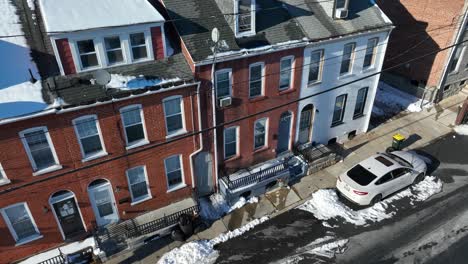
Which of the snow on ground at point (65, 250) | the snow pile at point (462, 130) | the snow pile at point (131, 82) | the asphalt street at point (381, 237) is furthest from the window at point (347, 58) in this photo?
the snow on ground at point (65, 250)

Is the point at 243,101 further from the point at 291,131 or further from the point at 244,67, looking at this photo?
the point at 291,131

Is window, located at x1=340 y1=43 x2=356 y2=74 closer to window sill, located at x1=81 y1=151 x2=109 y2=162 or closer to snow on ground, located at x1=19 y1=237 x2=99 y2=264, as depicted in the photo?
window sill, located at x1=81 y1=151 x2=109 y2=162

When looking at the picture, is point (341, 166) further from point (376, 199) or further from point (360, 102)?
point (360, 102)

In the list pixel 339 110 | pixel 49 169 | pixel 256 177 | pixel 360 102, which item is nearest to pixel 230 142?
pixel 256 177

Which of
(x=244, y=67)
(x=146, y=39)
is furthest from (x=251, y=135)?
(x=146, y=39)

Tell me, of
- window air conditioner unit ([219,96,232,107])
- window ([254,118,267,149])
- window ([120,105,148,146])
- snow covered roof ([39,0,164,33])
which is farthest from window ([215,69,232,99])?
window ([120,105,148,146])

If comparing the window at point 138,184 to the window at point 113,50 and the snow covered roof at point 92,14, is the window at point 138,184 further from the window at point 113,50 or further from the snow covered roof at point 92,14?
the snow covered roof at point 92,14
